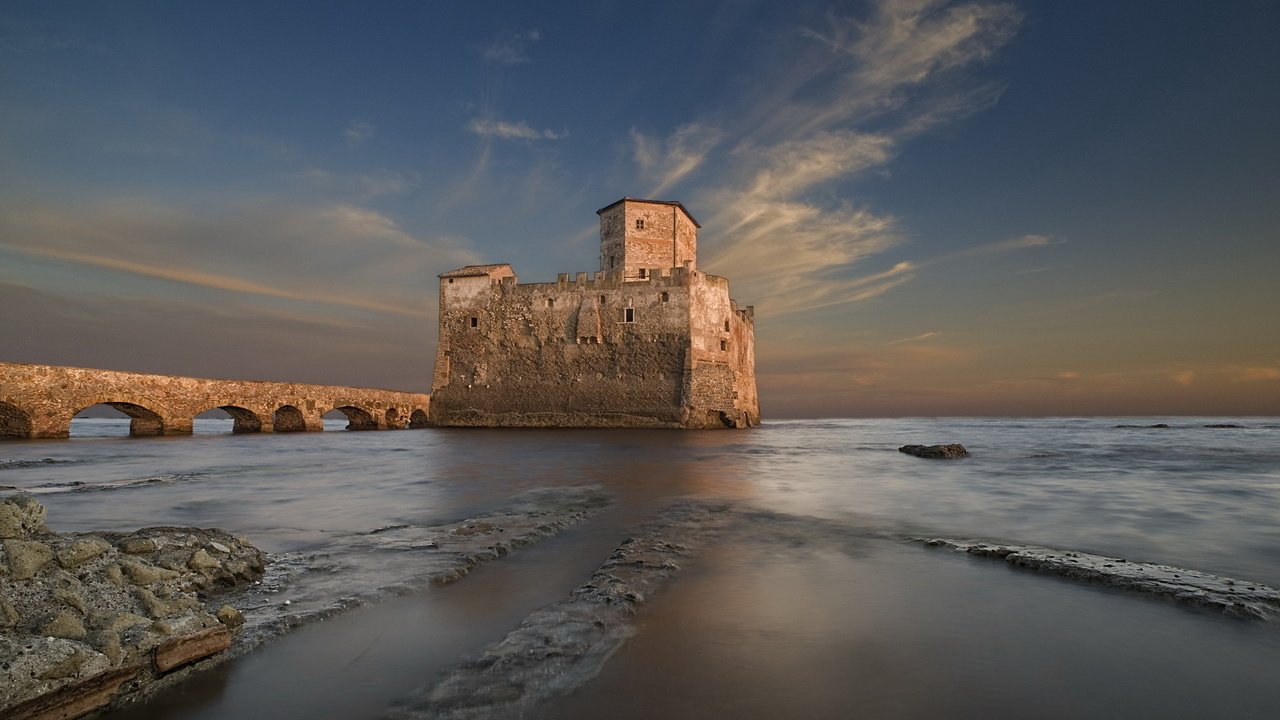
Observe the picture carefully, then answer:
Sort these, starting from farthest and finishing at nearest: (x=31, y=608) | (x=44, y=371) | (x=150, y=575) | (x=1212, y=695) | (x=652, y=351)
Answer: (x=652, y=351)
(x=44, y=371)
(x=150, y=575)
(x=31, y=608)
(x=1212, y=695)

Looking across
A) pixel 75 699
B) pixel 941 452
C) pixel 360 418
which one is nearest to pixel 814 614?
pixel 75 699

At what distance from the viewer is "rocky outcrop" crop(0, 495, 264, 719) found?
82.3 inches

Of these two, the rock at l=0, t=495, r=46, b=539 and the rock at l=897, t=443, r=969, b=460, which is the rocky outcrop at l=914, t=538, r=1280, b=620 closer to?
A: the rock at l=0, t=495, r=46, b=539

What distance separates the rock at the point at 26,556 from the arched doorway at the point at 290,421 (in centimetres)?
2952

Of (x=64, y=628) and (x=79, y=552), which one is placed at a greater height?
(x=79, y=552)

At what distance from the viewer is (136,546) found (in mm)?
3480

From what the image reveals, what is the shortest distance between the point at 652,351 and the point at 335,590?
86.7 feet

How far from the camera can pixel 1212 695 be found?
2.30m

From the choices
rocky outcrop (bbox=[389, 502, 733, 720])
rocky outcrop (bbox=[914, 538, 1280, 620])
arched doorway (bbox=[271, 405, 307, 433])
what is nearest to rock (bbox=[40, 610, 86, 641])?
rocky outcrop (bbox=[389, 502, 733, 720])

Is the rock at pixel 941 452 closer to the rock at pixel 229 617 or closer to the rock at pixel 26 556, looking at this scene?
the rock at pixel 229 617

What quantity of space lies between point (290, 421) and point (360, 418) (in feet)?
17.4

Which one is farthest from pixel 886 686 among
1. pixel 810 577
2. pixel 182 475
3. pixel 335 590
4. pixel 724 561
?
pixel 182 475

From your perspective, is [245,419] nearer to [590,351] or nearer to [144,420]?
[144,420]

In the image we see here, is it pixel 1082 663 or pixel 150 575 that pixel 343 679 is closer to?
pixel 150 575
